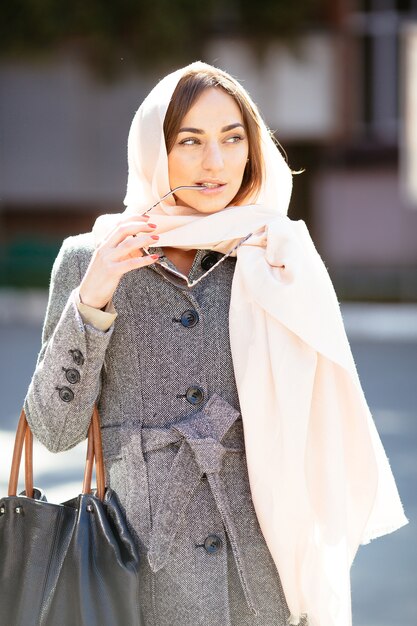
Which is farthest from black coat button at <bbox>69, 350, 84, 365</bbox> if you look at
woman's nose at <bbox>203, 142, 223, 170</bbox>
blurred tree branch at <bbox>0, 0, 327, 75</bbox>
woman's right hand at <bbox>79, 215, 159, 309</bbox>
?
blurred tree branch at <bbox>0, 0, 327, 75</bbox>

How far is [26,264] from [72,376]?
77.5 ft

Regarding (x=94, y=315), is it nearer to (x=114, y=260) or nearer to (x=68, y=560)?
(x=114, y=260)

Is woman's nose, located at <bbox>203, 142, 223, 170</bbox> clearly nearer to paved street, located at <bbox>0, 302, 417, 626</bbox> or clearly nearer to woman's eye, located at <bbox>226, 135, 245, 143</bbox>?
woman's eye, located at <bbox>226, 135, 245, 143</bbox>

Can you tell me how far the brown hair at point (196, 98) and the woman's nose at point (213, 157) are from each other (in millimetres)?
80

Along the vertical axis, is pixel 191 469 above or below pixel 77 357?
below

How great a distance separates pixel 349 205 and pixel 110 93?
5301 millimetres

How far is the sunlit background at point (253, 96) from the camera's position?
26031 millimetres

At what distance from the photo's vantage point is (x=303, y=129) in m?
26.7

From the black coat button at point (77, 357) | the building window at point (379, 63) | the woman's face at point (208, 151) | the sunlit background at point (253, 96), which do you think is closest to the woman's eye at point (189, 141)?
the woman's face at point (208, 151)

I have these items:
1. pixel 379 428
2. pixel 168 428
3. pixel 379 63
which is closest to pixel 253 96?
pixel 379 63

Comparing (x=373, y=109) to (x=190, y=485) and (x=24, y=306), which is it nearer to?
(x=24, y=306)

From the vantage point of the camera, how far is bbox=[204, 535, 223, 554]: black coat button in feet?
9.00

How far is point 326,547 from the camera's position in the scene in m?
2.77

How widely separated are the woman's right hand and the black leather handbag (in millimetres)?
313
